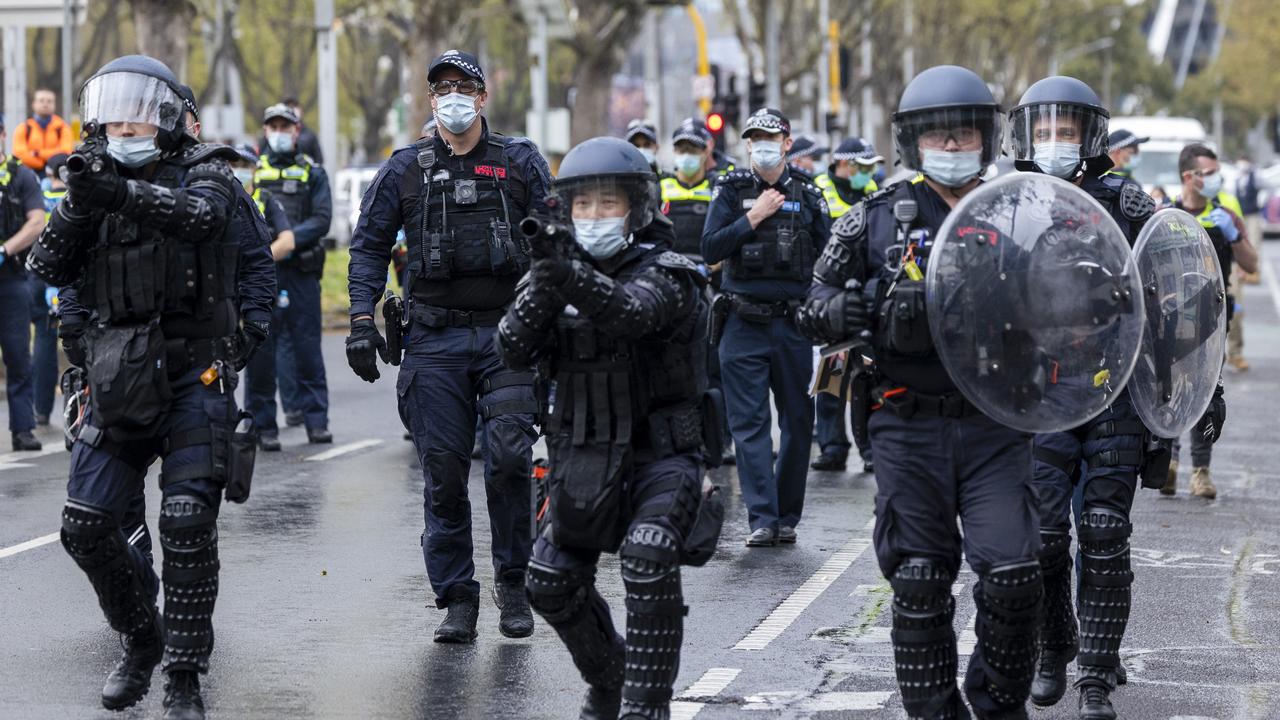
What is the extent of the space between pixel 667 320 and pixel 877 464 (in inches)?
28.2

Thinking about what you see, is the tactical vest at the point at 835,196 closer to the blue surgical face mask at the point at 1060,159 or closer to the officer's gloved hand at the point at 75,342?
the blue surgical face mask at the point at 1060,159

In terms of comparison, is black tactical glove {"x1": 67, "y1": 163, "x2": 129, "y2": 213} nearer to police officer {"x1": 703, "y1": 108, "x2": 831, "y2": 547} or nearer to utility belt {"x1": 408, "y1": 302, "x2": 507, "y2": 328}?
utility belt {"x1": 408, "y1": 302, "x2": 507, "y2": 328}

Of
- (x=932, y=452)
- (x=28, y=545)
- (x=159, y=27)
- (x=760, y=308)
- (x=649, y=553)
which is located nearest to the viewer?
(x=649, y=553)

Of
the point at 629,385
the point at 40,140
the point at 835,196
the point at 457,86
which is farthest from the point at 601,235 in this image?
the point at 40,140

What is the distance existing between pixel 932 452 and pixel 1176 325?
1.23 m

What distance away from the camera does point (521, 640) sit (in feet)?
23.7

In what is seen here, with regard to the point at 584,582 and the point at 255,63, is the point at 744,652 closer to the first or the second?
the point at 584,582

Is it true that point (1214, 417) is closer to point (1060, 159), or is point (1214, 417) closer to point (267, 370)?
point (1060, 159)

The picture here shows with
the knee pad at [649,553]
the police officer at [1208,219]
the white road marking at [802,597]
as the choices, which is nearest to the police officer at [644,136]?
the police officer at [1208,219]

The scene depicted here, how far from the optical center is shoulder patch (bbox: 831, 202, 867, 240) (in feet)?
18.5

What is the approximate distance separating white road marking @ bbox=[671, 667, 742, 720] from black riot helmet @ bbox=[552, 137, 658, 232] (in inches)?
59.4

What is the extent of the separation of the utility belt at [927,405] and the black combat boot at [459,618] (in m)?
2.17

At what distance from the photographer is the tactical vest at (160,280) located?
19.8 ft

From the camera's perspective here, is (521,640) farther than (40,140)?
No
